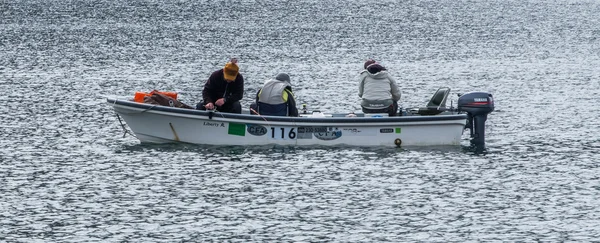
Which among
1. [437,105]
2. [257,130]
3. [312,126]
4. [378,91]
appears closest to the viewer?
[312,126]

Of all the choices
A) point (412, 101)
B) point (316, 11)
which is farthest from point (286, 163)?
point (316, 11)

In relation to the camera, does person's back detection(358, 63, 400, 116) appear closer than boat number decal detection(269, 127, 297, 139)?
No

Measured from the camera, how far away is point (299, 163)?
2528cm

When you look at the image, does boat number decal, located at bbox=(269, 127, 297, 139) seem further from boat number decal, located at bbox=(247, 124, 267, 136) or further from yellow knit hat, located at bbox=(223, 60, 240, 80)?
yellow knit hat, located at bbox=(223, 60, 240, 80)

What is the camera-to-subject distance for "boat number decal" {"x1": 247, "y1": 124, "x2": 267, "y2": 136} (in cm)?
2619

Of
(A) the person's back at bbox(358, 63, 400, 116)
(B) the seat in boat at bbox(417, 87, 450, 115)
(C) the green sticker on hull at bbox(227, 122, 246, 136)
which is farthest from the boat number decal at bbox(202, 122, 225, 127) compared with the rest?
(B) the seat in boat at bbox(417, 87, 450, 115)

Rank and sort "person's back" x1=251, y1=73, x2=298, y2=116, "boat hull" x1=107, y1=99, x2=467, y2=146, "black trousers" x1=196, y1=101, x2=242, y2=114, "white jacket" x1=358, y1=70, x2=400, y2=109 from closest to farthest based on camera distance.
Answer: "boat hull" x1=107, y1=99, x2=467, y2=146 < "person's back" x1=251, y1=73, x2=298, y2=116 < "black trousers" x1=196, y1=101, x2=242, y2=114 < "white jacket" x1=358, y1=70, x2=400, y2=109

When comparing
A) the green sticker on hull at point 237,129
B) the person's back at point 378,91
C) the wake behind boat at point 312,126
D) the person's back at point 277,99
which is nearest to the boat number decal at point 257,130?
the wake behind boat at point 312,126

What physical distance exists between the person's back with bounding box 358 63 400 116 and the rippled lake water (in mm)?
1267

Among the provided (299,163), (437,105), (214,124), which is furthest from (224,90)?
(437,105)

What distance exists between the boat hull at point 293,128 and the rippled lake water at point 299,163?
273 millimetres

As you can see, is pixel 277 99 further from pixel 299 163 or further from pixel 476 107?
pixel 476 107

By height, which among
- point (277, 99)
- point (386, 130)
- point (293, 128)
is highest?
point (277, 99)

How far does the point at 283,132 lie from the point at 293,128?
27cm
